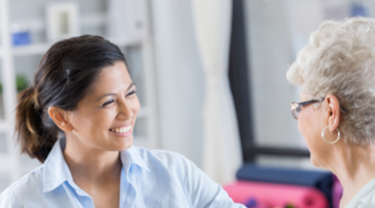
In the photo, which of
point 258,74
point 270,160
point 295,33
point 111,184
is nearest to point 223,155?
point 270,160

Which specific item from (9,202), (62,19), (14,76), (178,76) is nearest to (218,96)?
(178,76)

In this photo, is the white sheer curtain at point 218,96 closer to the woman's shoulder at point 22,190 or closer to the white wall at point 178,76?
the white wall at point 178,76

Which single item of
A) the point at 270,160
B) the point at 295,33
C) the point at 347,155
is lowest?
the point at 270,160

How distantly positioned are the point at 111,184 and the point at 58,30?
2447mm

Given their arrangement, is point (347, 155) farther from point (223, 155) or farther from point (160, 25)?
point (160, 25)

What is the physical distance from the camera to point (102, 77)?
4.84 feet

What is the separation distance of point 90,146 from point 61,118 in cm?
14

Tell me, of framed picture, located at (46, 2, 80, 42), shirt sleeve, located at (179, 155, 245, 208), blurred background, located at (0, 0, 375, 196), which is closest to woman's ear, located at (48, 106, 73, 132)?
shirt sleeve, located at (179, 155, 245, 208)

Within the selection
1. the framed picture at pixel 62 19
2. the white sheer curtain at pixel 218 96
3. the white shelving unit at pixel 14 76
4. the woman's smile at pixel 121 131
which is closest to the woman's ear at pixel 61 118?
the woman's smile at pixel 121 131

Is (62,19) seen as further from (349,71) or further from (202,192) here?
(349,71)

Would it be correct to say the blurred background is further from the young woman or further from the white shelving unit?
the young woman

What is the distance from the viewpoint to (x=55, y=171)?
4.90 ft

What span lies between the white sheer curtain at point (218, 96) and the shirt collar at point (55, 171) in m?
2.08

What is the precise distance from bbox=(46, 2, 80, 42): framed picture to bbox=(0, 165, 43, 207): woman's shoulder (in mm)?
2403
